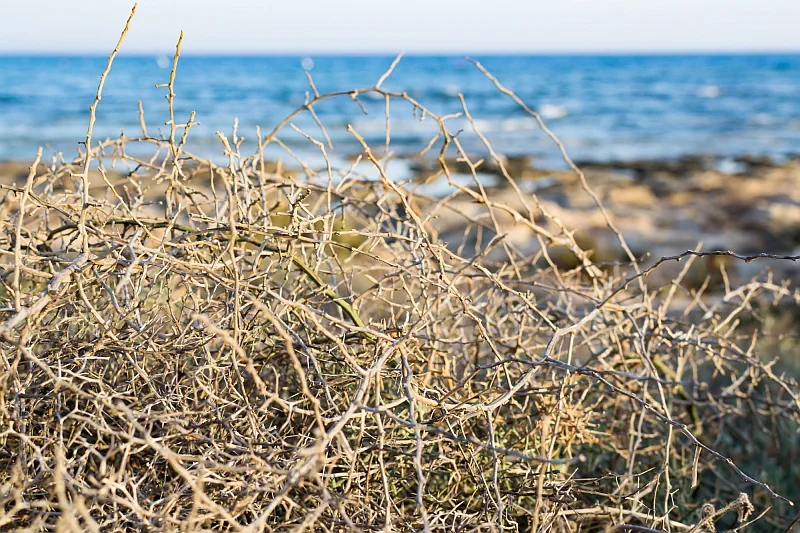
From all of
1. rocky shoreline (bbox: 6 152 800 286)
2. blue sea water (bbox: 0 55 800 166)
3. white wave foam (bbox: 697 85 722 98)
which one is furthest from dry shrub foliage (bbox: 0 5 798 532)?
white wave foam (bbox: 697 85 722 98)

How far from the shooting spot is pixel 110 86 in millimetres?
42188

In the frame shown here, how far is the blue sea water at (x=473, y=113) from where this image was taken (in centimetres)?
2223

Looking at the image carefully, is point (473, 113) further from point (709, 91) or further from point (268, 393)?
point (268, 393)

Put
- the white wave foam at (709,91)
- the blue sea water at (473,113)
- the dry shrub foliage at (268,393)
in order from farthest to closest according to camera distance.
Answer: the white wave foam at (709,91), the blue sea water at (473,113), the dry shrub foliage at (268,393)

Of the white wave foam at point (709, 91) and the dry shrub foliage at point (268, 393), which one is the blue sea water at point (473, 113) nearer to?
the white wave foam at point (709, 91)

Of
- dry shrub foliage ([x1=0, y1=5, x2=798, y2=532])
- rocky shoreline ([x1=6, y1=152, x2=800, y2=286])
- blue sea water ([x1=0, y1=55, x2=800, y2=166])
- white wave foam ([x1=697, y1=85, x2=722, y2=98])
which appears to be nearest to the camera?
dry shrub foliage ([x1=0, y1=5, x2=798, y2=532])

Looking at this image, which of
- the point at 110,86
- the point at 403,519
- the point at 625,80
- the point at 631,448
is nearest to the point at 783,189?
the point at 631,448

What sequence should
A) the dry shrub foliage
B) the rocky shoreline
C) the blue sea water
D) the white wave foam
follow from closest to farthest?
the dry shrub foliage < the rocky shoreline < the blue sea water < the white wave foam

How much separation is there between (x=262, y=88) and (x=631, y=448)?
141ft

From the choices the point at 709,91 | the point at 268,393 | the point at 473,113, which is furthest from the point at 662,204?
the point at 709,91

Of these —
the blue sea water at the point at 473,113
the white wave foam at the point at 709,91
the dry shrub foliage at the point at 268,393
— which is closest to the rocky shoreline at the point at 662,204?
the blue sea water at the point at 473,113

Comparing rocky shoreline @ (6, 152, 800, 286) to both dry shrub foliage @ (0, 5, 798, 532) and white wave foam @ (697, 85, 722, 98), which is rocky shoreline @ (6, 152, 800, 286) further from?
white wave foam @ (697, 85, 722, 98)

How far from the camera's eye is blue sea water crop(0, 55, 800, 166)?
875 inches

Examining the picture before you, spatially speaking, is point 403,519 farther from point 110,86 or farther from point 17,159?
point 110,86
